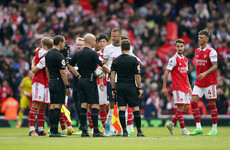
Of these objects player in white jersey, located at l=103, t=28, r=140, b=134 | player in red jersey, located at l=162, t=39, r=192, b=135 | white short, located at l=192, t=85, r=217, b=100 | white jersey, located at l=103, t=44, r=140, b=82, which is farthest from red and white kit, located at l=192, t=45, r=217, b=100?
player in white jersey, located at l=103, t=28, r=140, b=134

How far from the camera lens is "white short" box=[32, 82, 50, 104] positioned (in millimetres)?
13655

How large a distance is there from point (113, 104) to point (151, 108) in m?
7.99

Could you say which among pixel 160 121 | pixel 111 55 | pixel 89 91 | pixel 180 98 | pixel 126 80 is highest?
pixel 111 55

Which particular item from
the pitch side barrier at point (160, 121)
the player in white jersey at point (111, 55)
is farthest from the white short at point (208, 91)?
the pitch side barrier at point (160, 121)

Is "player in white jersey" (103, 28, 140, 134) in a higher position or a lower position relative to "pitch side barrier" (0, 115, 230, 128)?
higher

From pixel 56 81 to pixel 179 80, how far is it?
325 cm

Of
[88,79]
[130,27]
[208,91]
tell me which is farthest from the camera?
[130,27]

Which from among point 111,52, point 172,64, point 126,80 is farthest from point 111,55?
point 172,64

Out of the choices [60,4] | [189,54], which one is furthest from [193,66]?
[60,4]

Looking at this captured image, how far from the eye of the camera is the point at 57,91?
41.7 feet

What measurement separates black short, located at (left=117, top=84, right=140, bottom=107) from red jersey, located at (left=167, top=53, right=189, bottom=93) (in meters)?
1.56

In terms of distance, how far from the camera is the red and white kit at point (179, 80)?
13655 millimetres

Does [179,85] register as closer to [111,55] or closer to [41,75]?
[111,55]

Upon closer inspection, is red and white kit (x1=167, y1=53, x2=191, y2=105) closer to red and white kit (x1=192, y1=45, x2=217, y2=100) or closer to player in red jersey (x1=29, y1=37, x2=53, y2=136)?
red and white kit (x1=192, y1=45, x2=217, y2=100)
